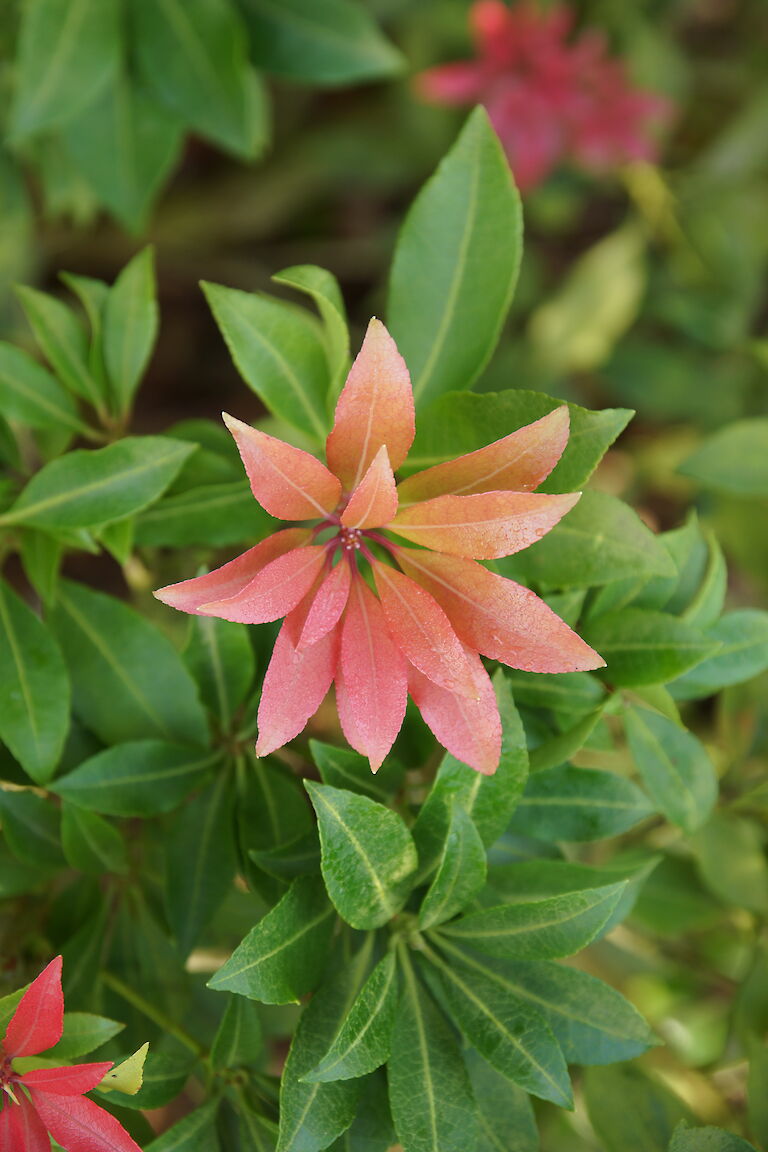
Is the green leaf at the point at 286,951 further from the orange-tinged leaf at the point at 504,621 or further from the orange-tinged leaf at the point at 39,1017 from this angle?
the orange-tinged leaf at the point at 504,621

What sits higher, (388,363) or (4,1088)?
(388,363)

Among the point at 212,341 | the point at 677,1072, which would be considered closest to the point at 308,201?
the point at 212,341

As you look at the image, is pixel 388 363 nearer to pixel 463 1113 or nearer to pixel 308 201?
pixel 463 1113

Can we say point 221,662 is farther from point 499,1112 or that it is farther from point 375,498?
point 499,1112

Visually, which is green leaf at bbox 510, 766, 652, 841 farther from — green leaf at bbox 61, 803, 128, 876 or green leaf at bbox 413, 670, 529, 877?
green leaf at bbox 61, 803, 128, 876

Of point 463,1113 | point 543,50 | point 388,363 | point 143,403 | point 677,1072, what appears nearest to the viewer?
point 388,363

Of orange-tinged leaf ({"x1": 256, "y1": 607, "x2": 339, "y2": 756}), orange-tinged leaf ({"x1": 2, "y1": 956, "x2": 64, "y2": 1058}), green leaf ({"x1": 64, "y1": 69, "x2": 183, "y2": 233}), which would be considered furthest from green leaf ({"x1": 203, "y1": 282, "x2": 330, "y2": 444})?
green leaf ({"x1": 64, "y1": 69, "x2": 183, "y2": 233})

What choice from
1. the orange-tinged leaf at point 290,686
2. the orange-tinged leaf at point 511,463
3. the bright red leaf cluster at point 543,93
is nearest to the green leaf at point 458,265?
the orange-tinged leaf at point 511,463
